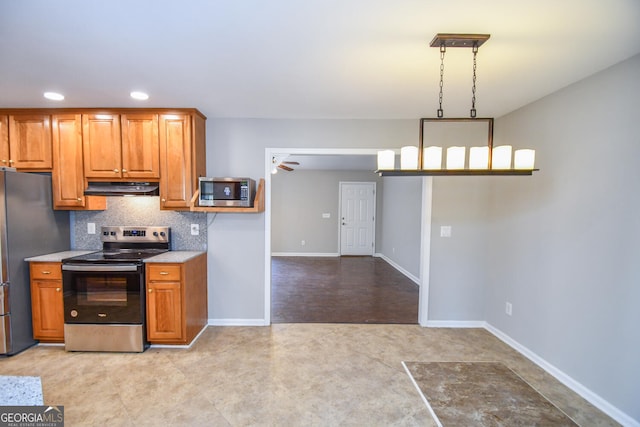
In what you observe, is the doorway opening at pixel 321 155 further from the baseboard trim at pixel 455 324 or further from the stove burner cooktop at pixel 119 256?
the stove burner cooktop at pixel 119 256

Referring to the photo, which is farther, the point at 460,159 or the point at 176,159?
the point at 176,159

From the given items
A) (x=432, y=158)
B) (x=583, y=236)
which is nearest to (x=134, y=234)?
(x=432, y=158)

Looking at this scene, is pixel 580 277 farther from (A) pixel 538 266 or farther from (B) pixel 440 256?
(B) pixel 440 256

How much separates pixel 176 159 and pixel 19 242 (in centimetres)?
162

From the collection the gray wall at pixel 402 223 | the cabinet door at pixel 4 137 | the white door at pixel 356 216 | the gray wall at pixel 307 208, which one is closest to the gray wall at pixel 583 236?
the gray wall at pixel 402 223

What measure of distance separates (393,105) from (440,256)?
6.06 feet

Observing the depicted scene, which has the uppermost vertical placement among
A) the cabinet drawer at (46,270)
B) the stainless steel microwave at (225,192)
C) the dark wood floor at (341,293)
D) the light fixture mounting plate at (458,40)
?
the light fixture mounting plate at (458,40)

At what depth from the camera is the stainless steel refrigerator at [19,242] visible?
106 inches

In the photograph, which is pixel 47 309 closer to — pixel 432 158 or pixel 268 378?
pixel 268 378

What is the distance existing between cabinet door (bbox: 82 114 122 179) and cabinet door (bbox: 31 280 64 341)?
1168 mm

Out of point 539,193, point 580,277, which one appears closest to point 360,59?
point 539,193

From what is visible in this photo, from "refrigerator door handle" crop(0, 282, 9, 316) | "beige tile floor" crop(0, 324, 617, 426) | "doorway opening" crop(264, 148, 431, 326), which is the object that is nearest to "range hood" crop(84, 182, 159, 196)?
"refrigerator door handle" crop(0, 282, 9, 316)

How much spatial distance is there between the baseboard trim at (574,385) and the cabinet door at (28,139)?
17.2 ft

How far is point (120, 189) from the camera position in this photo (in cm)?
308
